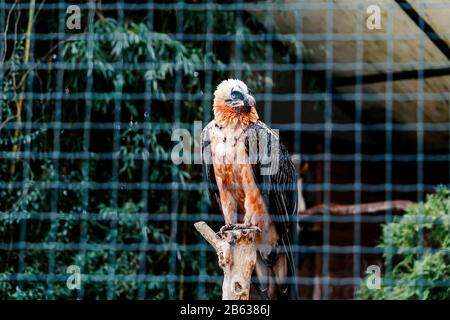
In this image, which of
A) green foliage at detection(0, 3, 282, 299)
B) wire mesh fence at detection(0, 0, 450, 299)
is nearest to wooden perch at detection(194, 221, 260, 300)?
wire mesh fence at detection(0, 0, 450, 299)

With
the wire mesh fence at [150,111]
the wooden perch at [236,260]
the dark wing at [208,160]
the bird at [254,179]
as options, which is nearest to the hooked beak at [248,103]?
the bird at [254,179]

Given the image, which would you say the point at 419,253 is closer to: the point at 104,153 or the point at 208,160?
the point at 208,160

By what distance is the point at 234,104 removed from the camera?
3736 millimetres

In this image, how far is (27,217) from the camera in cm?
444

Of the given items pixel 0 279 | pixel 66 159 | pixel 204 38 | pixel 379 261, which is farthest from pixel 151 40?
pixel 379 261

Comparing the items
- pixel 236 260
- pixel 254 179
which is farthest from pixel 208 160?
pixel 236 260

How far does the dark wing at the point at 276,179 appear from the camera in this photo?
11.9 ft

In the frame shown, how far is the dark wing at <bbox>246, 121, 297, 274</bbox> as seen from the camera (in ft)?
11.9

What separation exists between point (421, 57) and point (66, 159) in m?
1.72

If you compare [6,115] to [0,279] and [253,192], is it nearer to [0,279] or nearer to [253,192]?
[0,279]

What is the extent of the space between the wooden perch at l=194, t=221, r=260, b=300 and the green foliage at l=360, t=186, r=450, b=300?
4.44ft

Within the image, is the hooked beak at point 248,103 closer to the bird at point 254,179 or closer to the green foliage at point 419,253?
the bird at point 254,179

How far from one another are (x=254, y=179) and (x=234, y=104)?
30 centimetres

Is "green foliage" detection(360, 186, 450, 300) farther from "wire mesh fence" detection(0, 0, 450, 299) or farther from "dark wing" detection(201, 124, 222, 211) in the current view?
"dark wing" detection(201, 124, 222, 211)
